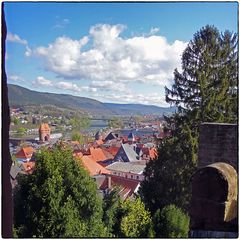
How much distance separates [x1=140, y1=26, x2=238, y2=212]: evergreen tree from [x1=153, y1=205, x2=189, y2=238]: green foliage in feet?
2.19

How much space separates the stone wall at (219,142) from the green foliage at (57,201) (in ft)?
18.6

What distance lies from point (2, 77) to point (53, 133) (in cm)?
2978

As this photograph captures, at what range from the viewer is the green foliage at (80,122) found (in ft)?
96.8

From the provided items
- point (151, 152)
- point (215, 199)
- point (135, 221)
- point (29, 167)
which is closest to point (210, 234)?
point (215, 199)

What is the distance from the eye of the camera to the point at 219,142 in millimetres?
1922

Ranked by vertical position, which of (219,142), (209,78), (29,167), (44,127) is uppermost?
(209,78)

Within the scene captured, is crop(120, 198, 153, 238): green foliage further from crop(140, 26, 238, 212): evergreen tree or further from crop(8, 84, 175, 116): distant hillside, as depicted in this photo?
crop(8, 84, 175, 116): distant hillside

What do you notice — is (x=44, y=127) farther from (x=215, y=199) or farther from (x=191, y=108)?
(x=215, y=199)

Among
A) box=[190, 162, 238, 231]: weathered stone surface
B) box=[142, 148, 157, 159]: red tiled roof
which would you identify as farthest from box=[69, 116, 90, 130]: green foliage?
box=[190, 162, 238, 231]: weathered stone surface

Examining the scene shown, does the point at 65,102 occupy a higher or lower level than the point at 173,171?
higher

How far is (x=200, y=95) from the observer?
890 centimetres

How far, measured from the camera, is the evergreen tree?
28.2 feet

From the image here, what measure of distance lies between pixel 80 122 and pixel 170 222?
22.4 m

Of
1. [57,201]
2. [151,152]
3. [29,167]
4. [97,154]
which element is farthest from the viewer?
[97,154]
